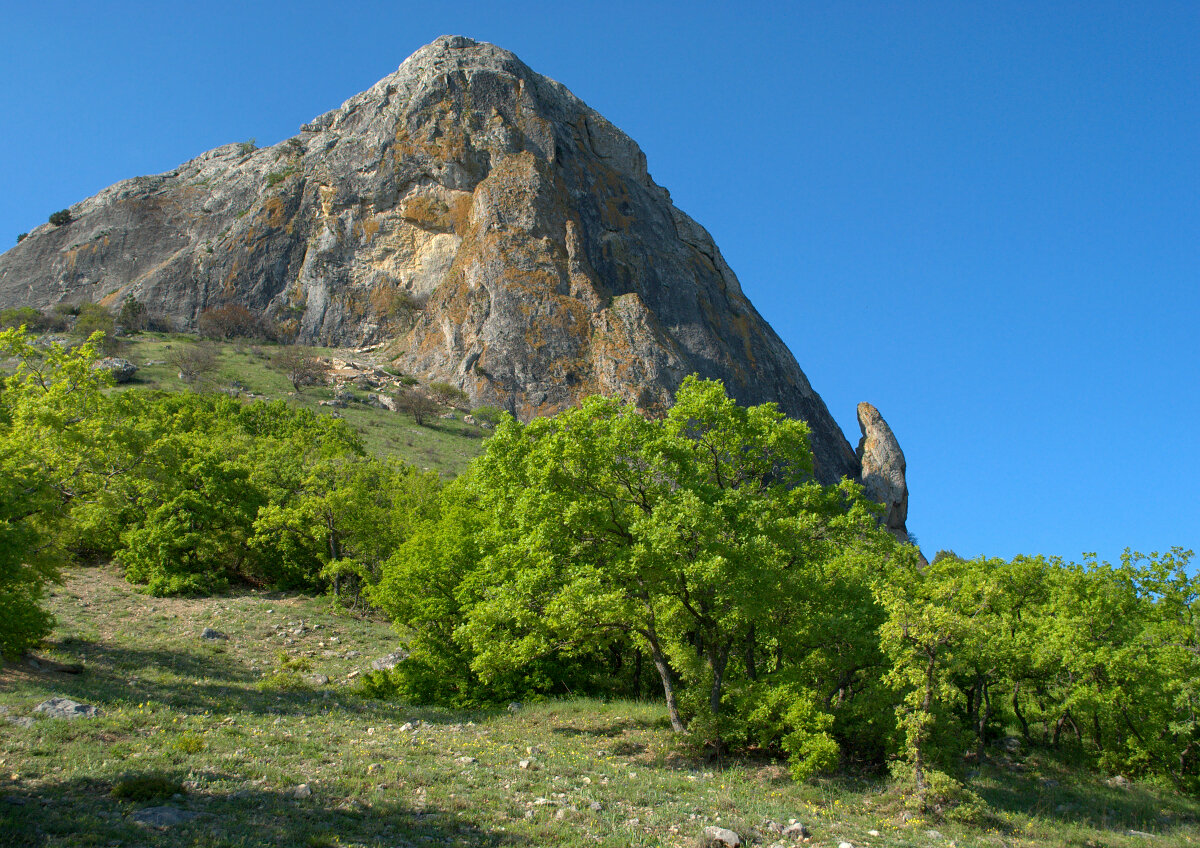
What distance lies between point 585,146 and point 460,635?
323 feet

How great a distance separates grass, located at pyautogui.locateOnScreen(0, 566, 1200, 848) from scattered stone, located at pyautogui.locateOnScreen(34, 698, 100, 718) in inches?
13.2

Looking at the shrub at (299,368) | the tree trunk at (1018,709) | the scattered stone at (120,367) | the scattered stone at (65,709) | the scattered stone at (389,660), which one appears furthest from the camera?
the shrub at (299,368)

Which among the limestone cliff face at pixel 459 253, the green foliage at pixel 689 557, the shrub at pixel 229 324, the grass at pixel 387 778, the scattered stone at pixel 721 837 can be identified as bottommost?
the grass at pixel 387 778

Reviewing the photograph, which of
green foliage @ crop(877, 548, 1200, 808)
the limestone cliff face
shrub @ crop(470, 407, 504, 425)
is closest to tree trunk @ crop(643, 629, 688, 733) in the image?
green foliage @ crop(877, 548, 1200, 808)

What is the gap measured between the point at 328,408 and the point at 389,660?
48.4 meters

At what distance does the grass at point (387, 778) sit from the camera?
9211mm

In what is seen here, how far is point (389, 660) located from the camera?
23.8 metres

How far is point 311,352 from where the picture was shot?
8775cm

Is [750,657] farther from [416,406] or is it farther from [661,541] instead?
[416,406]

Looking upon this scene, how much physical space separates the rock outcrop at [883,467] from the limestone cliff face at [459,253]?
2361 millimetres

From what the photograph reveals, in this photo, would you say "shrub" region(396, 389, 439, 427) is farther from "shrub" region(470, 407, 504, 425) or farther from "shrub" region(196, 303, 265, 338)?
"shrub" region(196, 303, 265, 338)

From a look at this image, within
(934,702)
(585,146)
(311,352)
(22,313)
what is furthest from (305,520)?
(585,146)

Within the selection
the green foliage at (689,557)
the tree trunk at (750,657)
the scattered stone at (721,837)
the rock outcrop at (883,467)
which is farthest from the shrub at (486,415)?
the scattered stone at (721,837)

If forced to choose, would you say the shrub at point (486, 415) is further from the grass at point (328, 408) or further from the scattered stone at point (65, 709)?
the scattered stone at point (65, 709)
